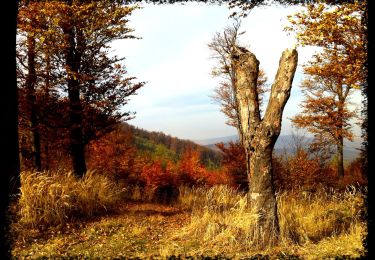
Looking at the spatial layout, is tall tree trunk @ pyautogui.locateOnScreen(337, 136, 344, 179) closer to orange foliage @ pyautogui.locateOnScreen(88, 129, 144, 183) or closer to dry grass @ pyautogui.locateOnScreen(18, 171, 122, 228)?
orange foliage @ pyautogui.locateOnScreen(88, 129, 144, 183)

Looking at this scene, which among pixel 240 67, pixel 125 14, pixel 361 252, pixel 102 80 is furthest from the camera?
pixel 102 80

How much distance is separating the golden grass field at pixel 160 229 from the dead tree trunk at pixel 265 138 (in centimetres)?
22

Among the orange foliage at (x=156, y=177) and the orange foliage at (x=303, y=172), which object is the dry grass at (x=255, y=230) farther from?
the orange foliage at (x=156, y=177)

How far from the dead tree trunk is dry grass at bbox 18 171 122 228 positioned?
398cm

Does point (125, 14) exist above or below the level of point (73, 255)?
above

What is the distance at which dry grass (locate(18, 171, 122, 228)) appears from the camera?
689cm

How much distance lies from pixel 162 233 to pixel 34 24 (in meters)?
7.71

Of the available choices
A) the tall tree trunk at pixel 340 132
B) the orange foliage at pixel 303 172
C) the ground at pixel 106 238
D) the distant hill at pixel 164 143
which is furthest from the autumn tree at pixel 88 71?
the distant hill at pixel 164 143

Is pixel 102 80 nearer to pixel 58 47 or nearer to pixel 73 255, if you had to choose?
pixel 58 47

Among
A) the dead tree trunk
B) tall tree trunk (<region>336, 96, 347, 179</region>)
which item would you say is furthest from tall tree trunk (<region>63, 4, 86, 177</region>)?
tall tree trunk (<region>336, 96, 347, 179</region>)

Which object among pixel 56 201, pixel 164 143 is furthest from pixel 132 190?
pixel 164 143

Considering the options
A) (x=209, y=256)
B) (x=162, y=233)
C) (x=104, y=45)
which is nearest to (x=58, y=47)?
(x=104, y=45)

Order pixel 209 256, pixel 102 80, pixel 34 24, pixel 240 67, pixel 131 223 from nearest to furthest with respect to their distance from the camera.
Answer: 1. pixel 209 256
2. pixel 240 67
3. pixel 131 223
4. pixel 34 24
5. pixel 102 80

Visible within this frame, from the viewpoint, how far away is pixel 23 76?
451 inches
